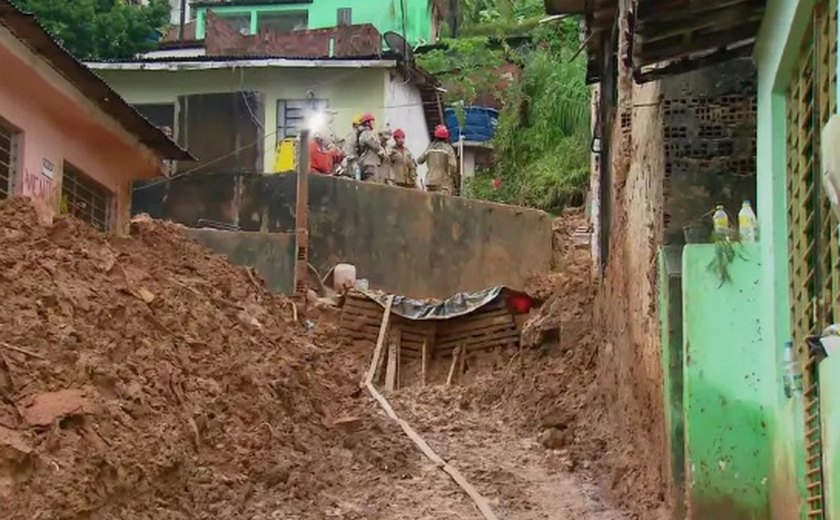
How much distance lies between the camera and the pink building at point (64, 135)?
429 inches

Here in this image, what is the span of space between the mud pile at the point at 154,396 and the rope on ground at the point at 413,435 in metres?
0.28

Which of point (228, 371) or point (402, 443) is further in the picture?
point (402, 443)

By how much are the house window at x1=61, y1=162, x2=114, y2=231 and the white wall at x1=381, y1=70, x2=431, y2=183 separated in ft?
31.8

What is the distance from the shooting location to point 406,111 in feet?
82.5

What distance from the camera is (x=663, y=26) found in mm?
7727

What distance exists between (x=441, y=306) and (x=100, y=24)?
43.4 ft

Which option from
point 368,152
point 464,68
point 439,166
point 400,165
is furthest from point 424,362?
point 464,68

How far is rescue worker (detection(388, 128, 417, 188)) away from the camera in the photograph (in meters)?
21.3

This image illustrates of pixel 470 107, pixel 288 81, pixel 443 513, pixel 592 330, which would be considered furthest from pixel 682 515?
pixel 470 107

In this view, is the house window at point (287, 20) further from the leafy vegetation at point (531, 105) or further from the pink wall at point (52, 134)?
the pink wall at point (52, 134)

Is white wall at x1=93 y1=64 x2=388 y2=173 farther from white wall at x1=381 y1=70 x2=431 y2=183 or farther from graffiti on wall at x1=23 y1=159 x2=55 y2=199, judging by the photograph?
graffiti on wall at x1=23 y1=159 x2=55 y2=199

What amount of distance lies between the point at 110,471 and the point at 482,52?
22865 millimetres

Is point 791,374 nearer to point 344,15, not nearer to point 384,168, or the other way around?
point 384,168

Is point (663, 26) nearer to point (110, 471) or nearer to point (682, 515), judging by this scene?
point (682, 515)
